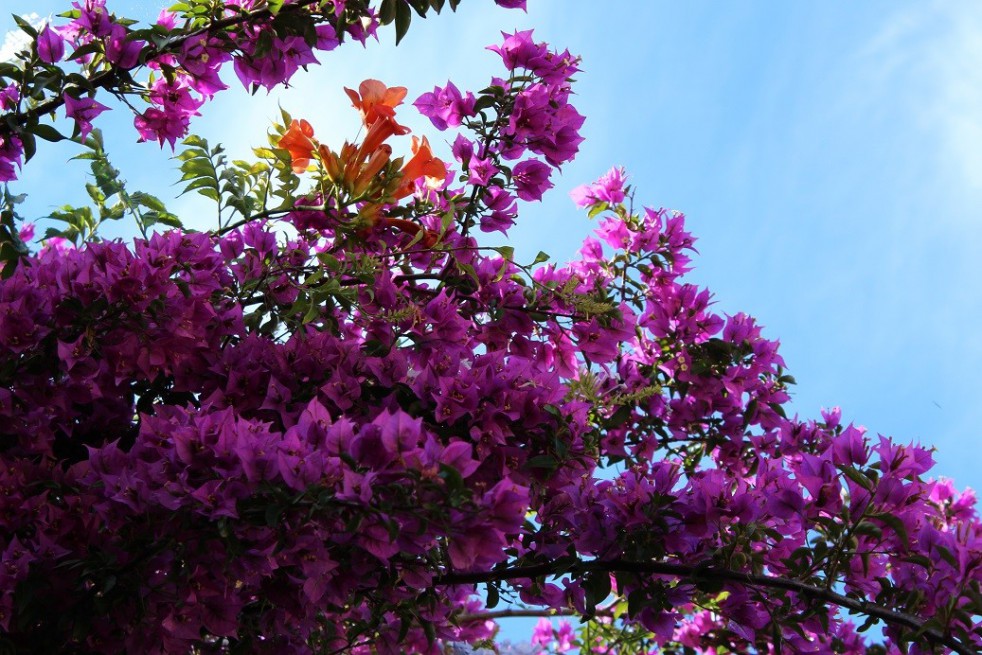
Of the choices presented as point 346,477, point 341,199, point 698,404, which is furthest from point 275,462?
point 698,404

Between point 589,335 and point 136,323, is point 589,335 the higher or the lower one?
the higher one

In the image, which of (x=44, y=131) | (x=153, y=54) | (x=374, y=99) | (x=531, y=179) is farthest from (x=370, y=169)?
(x=44, y=131)

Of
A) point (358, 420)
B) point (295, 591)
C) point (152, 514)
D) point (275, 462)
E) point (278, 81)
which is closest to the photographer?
point (275, 462)

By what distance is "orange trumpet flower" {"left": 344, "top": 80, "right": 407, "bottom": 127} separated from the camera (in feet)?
7.21

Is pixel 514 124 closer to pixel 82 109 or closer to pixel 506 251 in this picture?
pixel 506 251

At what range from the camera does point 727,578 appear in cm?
171

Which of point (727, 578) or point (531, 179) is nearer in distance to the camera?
point (727, 578)

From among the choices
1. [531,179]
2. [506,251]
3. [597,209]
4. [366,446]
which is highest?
[597,209]

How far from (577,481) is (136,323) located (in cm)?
90

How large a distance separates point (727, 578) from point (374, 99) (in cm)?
130

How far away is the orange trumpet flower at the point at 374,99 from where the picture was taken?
7.21 feet

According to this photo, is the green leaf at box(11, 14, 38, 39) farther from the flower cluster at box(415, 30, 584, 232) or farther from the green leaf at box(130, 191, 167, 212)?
the flower cluster at box(415, 30, 584, 232)

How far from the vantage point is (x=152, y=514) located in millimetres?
1592

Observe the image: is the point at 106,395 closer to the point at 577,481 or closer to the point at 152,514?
the point at 152,514
